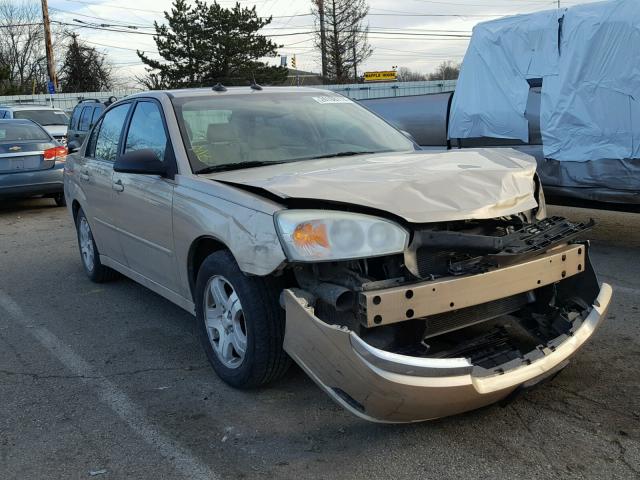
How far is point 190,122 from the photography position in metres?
4.43

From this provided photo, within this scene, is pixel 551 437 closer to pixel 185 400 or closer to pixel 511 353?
pixel 511 353

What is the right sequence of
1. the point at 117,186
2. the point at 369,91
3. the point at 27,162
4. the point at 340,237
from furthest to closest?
1. the point at 369,91
2. the point at 27,162
3. the point at 117,186
4. the point at 340,237

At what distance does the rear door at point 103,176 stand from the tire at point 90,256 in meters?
0.32

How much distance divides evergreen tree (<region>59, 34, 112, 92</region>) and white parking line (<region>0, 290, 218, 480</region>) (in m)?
55.0

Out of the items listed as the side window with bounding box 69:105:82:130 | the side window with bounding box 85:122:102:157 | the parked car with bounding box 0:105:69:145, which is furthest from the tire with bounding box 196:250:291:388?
the parked car with bounding box 0:105:69:145

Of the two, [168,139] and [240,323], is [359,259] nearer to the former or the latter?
[240,323]

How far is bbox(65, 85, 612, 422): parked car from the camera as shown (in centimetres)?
293

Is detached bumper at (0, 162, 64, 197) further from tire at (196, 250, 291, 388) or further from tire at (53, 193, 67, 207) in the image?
tire at (196, 250, 291, 388)

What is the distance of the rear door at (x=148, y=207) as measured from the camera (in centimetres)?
428

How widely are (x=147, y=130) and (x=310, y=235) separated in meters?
2.25

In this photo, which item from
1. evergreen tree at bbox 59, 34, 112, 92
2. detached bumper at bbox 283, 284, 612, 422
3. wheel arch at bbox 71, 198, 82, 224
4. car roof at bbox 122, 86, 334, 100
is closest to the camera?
detached bumper at bbox 283, 284, 612, 422

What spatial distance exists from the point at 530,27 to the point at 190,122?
14.6ft

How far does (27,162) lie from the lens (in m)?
11.2

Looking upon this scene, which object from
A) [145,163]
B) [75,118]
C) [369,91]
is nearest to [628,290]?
[145,163]
